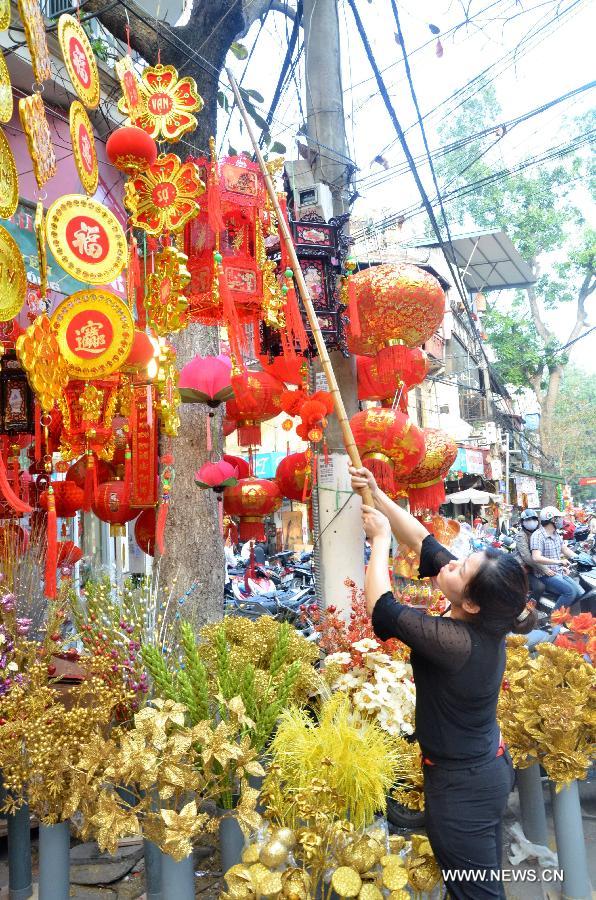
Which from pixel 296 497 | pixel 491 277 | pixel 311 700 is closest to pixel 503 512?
pixel 491 277

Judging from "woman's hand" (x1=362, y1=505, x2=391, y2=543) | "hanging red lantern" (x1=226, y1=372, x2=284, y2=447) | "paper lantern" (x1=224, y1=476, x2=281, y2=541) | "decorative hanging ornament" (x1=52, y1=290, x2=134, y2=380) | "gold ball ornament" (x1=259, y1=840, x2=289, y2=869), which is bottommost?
"gold ball ornament" (x1=259, y1=840, x2=289, y2=869)

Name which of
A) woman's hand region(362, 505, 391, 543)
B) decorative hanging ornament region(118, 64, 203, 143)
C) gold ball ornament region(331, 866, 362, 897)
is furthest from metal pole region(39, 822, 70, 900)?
decorative hanging ornament region(118, 64, 203, 143)

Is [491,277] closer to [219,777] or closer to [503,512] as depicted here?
[503,512]

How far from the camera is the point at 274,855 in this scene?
175 cm

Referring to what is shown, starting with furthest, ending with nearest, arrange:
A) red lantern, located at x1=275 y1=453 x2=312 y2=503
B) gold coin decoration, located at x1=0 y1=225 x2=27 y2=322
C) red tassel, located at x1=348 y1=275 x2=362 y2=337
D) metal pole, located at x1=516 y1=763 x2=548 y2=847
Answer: red lantern, located at x1=275 y1=453 x2=312 y2=503, red tassel, located at x1=348 y1=275 x2=362 y2=337, metal pole, located at x1=516 y1=763 x2=548 y2=847, gold coin decoration, located at x1=0 y1=225 x2=27 y2=322

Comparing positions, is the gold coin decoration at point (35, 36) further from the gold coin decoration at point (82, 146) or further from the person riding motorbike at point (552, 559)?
the person riding motorbike at point (552, 559)

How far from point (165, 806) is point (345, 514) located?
2.20 m

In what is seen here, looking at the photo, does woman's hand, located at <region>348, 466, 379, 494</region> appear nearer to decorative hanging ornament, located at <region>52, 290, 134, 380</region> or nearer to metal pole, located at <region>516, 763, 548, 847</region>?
decorative hanging ornament, located at <region>52, 290, 134, 380</region>

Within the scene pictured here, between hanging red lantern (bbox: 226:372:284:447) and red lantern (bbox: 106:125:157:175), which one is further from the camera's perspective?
hanging red lantern (bbox: 226:372:284:447)

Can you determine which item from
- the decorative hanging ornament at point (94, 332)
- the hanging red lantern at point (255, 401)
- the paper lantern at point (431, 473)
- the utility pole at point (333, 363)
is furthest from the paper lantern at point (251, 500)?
the decorative hanging ornament at point (94, 332)

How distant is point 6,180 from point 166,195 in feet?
2.82

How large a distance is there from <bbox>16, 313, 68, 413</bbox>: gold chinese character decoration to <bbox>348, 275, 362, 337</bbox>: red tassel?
1581 millimetres

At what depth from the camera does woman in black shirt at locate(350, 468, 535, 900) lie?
1.69 m

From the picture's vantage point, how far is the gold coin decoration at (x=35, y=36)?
2566 millimetres
